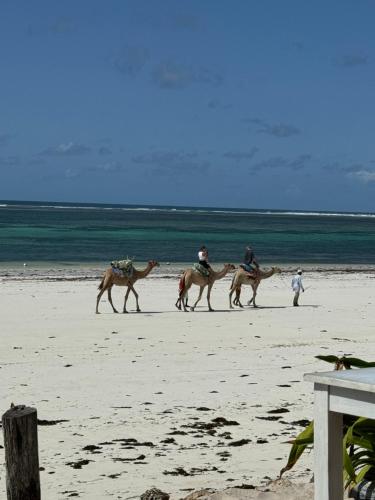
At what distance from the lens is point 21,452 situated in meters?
5.87

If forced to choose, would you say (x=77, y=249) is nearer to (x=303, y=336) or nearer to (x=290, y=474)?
(x=303, y=336)

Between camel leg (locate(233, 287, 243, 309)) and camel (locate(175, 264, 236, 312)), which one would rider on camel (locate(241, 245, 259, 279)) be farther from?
camel (locate(175, 264, 236, 312))

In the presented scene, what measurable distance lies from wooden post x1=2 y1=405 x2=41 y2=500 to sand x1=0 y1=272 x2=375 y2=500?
1.54m

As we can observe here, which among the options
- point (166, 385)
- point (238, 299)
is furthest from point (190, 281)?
point (166, 385)

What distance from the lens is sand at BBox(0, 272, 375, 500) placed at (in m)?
8.34

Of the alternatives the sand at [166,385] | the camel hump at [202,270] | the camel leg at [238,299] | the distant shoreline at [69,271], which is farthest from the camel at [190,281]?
the distant shoreline at [69,271]

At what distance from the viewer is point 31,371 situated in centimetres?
1377

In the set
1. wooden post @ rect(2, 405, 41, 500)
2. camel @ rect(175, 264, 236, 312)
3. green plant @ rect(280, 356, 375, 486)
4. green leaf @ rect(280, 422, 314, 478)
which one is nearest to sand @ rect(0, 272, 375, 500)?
camel @ rect(175, 264, 236, 312)

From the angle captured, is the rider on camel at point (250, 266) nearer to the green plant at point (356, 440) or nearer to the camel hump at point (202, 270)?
the camel hump at point (202, 270)

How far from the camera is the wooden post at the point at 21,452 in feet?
19.1

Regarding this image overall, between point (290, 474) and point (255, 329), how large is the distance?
→ 1124 cm

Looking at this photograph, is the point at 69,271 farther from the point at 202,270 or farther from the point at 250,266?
the point at 202,270

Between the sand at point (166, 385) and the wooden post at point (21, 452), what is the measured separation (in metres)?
1.54

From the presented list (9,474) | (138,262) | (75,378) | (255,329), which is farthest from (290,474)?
(138,262)
